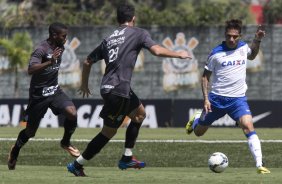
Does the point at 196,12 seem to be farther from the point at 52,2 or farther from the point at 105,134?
the point at 105,134

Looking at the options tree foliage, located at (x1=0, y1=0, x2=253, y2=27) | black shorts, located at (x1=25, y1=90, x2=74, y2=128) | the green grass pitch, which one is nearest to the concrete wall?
tree foliage, located at (x1=0, y1=0, x2=253, y2=27)

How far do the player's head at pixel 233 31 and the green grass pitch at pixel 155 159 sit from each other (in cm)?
199

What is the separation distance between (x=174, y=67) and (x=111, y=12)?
12.5m

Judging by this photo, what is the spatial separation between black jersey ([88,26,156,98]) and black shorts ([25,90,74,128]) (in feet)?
8.50

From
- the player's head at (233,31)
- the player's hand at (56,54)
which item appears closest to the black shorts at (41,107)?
the player's hand at (56,54)

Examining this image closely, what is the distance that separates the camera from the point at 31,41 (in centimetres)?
4303

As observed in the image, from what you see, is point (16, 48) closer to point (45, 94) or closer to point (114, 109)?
point (45, 94)

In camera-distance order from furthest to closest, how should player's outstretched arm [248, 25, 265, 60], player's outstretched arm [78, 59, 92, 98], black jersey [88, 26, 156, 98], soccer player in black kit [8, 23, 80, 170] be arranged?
1. soccer player in black kit [8, 23, 80, 170]
2. player's outstretched arm [248, 25, 265, 60]
3. player's outstretched arm [78, 59, 92, 98]
4. black jersey [88, 26, 156, 98]

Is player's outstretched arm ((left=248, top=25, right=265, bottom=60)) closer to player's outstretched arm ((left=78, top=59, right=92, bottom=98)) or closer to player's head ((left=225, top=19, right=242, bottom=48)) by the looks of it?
player's head ((left=225, top=19, right=242, bottom=48))

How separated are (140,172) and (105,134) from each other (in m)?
1.17

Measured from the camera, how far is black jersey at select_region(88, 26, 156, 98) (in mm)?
14938

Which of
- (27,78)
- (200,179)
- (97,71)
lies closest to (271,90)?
(97,71)

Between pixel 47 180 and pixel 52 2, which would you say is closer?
pixel 47 180

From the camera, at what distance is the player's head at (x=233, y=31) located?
16.1m
